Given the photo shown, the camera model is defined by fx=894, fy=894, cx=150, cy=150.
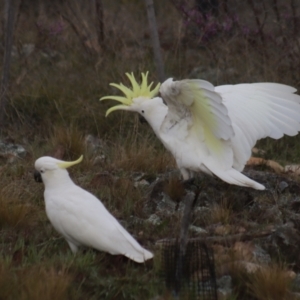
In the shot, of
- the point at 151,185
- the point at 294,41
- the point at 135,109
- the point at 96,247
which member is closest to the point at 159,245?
the point at 96,247

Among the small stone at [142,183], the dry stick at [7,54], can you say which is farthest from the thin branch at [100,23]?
the small stone at [142,183]

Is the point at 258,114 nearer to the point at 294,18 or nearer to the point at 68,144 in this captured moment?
the point at 68,144

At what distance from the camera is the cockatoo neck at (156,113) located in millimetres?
5883

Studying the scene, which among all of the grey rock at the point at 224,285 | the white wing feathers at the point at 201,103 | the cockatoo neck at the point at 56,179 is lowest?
the grey rock at the point at 224,285

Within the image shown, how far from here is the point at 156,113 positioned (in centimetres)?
593

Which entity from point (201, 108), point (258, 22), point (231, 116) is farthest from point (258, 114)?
point (258, 22)

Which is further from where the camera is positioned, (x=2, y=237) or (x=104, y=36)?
(x=104, y=36)

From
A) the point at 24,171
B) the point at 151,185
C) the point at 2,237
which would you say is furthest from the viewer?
the point at 24,171

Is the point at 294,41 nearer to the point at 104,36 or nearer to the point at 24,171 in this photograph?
the point at 104,36

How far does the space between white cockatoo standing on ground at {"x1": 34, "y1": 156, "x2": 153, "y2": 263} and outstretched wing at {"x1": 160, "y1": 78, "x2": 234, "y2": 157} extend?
38.9 inches

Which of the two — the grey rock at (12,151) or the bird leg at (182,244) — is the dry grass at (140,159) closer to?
the grey rock at (12,151)

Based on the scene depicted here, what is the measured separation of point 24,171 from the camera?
604cm

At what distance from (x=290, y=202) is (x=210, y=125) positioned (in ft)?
2.23

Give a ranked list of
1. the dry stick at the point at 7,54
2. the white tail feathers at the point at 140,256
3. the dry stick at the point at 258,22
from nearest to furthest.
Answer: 1. the white tail feathers at the point at 140,256
2. the dry stick at the point at 7,54
3. the dry stick at the point at 258,22
